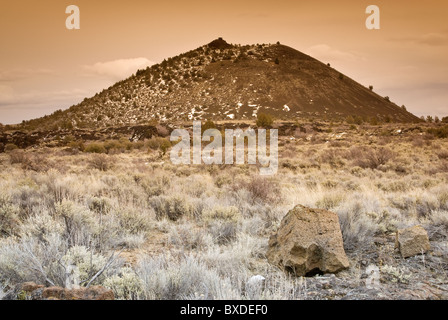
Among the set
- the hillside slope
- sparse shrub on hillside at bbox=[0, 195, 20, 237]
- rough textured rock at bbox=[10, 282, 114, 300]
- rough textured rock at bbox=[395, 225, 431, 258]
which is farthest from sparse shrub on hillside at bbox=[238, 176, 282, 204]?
the hillside slope

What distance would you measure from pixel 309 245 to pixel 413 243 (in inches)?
56.1

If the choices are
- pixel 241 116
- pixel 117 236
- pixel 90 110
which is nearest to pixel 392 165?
pixel 117 236

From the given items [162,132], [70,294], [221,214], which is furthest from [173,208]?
[162,132]

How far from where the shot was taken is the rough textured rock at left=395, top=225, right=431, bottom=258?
3.94 meters

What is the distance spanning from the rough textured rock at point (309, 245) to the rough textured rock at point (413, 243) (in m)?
0.84

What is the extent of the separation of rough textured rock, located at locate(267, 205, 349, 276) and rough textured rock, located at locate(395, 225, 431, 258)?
840 mm

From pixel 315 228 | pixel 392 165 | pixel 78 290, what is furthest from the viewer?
pixel 392 165

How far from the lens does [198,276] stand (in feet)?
10.5

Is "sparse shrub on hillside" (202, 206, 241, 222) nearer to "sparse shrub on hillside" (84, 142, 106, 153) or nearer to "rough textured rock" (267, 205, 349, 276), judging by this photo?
"rough textured rock" (267, 205, 349, 276)

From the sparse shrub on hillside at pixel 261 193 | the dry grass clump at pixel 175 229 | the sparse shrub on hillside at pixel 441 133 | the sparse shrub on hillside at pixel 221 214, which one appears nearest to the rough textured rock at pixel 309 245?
the dry grass clump at pixel 175 229

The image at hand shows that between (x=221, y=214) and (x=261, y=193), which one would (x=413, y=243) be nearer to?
(x=221, y=214)

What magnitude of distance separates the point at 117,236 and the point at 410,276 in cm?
387

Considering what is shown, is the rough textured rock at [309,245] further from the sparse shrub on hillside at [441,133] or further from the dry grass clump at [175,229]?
the sparse shrub on hillside at [441,133]

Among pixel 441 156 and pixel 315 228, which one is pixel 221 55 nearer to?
pixel 441 156
